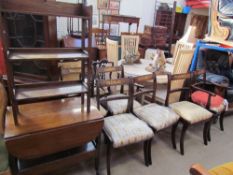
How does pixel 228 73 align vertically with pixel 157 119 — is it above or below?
above

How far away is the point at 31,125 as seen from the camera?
1.32 meters

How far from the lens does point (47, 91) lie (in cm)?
139

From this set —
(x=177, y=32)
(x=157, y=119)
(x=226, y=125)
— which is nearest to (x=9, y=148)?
(x=157, y=119)

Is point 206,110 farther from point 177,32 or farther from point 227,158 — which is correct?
point 177,32

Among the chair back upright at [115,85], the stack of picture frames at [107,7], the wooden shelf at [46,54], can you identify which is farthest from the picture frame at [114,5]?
the wooden shelf at [46,54]

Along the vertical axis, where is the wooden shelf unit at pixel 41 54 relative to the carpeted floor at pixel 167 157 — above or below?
above

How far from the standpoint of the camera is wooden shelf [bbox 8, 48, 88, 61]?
1205mm

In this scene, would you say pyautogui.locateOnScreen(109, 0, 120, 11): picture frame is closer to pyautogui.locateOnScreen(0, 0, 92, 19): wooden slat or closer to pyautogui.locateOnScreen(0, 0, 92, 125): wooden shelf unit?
pyautogui.locateOnScreen(0, 0, 92, 125): wooden shelf unit

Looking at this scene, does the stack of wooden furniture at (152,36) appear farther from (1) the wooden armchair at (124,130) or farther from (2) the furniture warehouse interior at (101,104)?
(1) the wooden armchair at (124,130)

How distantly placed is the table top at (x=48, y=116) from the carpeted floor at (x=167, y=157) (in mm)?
673

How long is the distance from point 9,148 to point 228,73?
3343 millimetres

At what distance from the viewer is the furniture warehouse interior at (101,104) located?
4.18 feet

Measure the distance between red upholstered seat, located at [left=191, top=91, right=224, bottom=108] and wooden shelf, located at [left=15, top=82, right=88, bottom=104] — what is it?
161cm

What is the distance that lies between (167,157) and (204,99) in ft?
2.96
